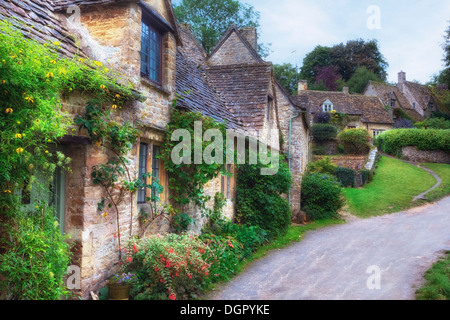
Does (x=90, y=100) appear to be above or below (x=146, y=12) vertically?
below

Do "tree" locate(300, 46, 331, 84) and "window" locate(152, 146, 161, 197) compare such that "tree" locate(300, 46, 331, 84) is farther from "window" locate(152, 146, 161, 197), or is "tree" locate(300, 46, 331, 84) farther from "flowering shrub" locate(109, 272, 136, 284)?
"flowering shrub" locate(109, 272, 136, 284)

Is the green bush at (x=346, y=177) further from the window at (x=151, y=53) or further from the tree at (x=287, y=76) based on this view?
the tree at (x=287, y=76)

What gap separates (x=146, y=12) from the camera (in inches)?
319

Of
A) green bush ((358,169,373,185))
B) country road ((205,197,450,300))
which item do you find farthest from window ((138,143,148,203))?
green bush ((358,169,373,185))

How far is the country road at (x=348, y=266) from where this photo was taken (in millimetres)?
7270

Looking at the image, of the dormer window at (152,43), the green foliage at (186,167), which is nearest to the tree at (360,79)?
the green foliage at (186,167)

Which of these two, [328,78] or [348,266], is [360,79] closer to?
[328,78]

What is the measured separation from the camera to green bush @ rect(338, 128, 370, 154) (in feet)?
111

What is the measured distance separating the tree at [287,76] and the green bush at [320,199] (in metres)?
38.1

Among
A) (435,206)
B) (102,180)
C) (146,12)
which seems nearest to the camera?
(102,180)

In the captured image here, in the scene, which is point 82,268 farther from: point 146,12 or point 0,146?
point 146,12

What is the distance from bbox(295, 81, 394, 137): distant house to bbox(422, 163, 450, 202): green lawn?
1171 cm

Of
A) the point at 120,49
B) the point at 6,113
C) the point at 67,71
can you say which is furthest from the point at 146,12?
the point at 6,113

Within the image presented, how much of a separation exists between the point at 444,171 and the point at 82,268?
31610mm
